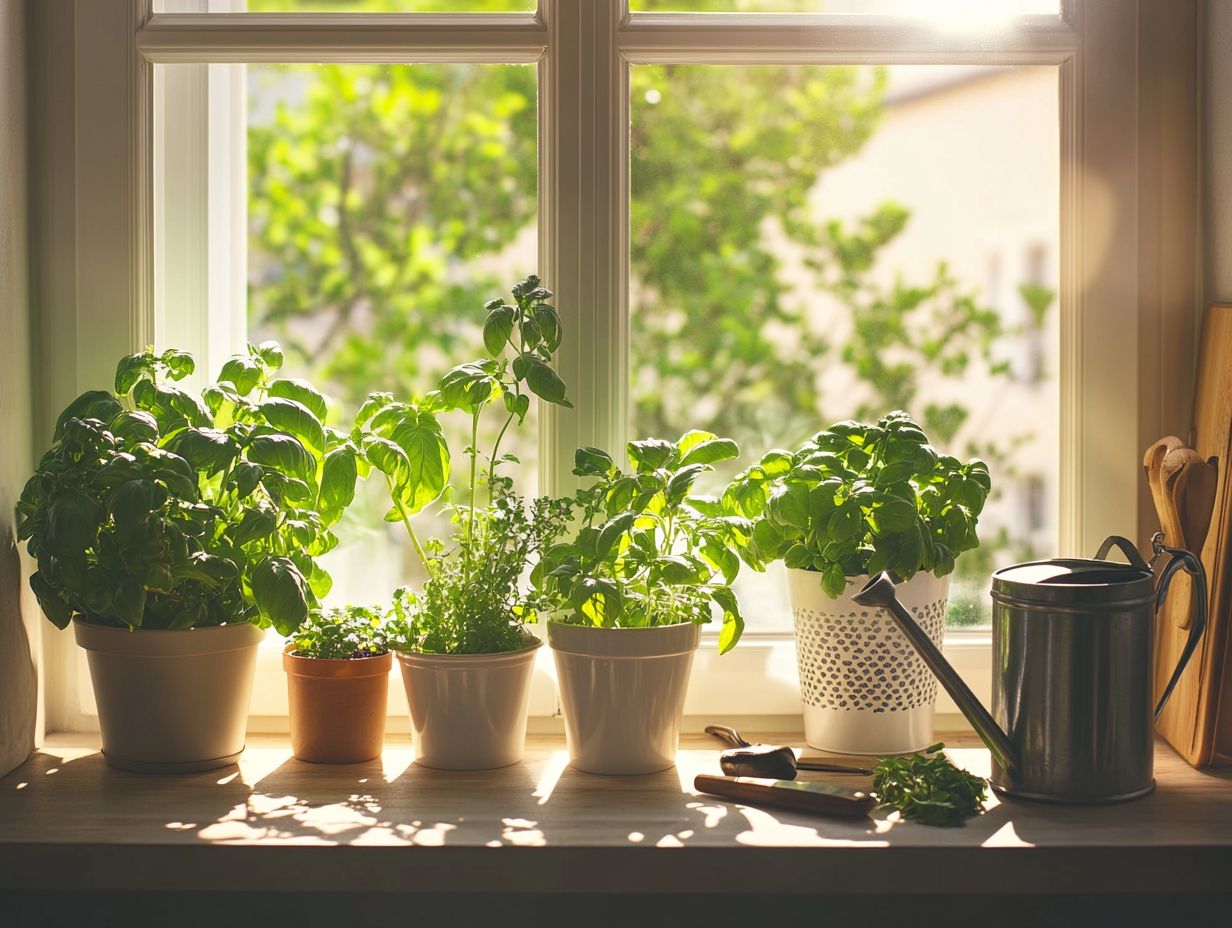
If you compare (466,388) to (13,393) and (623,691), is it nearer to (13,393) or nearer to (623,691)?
(623,691)

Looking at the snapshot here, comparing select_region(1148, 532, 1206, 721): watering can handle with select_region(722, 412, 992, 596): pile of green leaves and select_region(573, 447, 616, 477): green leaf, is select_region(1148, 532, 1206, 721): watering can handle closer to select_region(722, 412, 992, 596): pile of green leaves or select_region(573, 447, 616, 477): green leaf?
select_region(722, 412, 992, 596): pile of green leaves

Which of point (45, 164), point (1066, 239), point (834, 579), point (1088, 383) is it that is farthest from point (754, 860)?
point (45, 164)

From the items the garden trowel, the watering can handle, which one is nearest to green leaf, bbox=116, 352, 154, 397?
the garden trowel

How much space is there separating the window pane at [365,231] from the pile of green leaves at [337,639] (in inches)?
8.5

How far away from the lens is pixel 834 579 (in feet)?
4.55

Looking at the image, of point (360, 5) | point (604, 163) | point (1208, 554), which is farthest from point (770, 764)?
point (360, 5)

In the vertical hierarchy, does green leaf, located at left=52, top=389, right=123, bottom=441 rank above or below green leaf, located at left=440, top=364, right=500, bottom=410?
below

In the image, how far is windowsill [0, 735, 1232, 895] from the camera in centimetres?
117

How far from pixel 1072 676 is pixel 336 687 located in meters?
0.83

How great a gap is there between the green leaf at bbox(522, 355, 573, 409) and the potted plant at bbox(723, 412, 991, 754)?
26 centimetres

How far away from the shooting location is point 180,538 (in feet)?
4.22

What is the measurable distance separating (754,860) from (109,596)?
0.74 metres

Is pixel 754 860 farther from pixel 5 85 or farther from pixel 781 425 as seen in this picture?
pixel 5 85

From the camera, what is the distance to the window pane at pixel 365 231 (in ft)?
5.32
